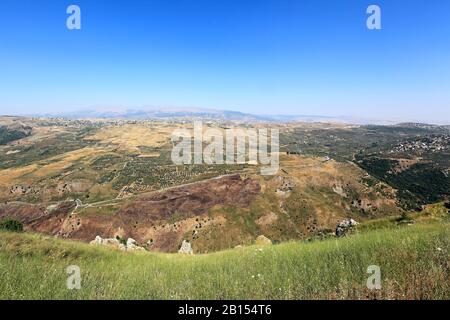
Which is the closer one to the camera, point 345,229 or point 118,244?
point 345,229

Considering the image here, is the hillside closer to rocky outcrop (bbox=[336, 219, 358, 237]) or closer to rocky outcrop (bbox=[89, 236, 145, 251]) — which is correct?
rocky outcrop (bbox=[89, 236, 145, 251])

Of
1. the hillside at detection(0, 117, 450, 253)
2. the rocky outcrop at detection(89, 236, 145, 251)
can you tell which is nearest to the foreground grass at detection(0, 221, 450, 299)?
the rocky outcrop at detection(89, 236, 145, 251)

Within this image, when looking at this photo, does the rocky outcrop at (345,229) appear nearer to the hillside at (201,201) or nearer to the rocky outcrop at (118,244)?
the rocky outcrop at (118,244)

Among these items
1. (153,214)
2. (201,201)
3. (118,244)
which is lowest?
(153,214)

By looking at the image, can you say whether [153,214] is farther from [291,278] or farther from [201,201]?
[291,278]

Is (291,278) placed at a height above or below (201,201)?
above

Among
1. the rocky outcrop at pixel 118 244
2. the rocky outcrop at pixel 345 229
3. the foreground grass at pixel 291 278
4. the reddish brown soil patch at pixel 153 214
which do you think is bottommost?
the reddish brown soil patch at pixel 153 214

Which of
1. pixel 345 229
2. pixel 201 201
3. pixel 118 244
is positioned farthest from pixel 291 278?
pixel 201 201

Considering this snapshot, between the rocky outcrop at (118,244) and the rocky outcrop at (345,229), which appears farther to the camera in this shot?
the rocky outcrop at (118,244)

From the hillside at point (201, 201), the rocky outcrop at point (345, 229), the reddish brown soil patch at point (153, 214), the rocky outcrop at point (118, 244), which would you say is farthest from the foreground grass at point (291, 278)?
the reddish brown soil patch at point (153, 214)

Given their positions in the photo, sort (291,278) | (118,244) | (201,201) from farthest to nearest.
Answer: (201,201) → (118,244) → (291,278)
